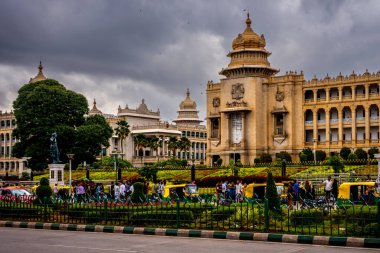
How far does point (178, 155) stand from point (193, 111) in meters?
17.5

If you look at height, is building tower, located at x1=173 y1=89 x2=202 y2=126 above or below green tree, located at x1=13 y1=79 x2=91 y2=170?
above

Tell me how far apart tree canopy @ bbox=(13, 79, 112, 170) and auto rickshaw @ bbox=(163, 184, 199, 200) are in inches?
1150

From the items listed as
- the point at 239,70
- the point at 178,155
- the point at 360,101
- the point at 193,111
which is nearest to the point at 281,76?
the point at 239,70

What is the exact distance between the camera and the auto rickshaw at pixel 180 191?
3117 cm

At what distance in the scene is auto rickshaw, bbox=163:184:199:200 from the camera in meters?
31.2

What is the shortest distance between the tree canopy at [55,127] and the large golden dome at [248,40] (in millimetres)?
23656

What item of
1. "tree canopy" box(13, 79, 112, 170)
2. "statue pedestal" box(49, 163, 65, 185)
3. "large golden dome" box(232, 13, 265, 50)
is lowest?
"statue pedestal" box(49, 163, 65, 185)

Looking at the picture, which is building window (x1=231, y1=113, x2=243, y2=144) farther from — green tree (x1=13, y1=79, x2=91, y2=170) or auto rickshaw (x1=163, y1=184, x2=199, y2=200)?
auto rickshaw (x1=163, y1=184, x2=199, y2=200)

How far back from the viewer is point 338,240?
15.8m

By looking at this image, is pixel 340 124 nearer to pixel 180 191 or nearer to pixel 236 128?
pixel 236 128

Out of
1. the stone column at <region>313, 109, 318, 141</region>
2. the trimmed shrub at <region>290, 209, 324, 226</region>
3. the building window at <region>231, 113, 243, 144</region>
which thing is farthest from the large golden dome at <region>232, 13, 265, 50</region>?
the trimmed shrub at <region>290, 209, 324, 226</region>

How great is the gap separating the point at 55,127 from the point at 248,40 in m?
29.7

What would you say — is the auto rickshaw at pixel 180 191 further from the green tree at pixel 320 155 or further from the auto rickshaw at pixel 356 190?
the green tree at pixel 320 155

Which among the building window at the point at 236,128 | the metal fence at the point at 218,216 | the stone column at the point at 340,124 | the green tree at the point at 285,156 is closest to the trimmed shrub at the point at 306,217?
the metal fence at the point at 218,216
